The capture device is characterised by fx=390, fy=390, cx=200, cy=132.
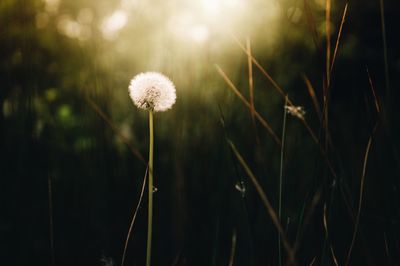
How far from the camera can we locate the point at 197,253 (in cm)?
104

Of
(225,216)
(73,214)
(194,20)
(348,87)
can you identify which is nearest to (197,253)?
(225,216)

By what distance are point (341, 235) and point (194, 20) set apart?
3.84ft

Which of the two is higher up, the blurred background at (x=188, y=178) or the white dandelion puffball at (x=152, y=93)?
the white dandelion puffball at (x=152, y=93)

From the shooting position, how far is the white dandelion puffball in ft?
2.13

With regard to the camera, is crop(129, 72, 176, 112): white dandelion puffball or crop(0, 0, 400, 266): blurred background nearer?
crop(129, 72, 176, 112): white dandelion puffball

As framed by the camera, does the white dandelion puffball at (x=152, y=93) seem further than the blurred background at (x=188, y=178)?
No

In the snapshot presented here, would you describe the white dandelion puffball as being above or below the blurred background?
above

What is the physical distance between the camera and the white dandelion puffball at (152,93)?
2.13ft

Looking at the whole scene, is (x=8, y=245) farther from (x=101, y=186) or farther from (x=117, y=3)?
(x=117, y=3)

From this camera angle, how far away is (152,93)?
66 centimetres

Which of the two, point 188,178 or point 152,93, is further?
point 188,178

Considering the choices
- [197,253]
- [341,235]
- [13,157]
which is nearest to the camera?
[197,253]

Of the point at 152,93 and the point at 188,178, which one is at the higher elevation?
the point at 152,93

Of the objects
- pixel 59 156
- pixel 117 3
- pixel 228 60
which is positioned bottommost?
pixel 59 156
